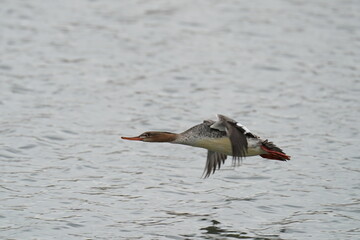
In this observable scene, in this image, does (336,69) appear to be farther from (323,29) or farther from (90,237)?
(90,237)

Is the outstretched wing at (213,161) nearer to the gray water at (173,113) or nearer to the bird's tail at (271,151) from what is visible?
the gray water at (173,113)

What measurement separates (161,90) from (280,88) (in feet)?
8.97

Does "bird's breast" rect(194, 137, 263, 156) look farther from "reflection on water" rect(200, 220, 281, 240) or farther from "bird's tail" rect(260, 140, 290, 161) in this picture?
"reflection on water" rect(200, 220, 281, 240)

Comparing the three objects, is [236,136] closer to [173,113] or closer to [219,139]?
[219,139]

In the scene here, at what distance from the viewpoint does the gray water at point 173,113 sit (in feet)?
37.5

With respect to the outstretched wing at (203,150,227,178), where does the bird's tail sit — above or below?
above

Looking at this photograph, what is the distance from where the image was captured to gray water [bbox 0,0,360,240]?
1144 centimetres

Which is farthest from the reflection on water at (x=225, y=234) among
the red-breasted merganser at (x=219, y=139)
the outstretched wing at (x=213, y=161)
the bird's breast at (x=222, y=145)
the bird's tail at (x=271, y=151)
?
the outstretched wing at (x=213, y=161)

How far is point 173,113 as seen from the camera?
16375mm

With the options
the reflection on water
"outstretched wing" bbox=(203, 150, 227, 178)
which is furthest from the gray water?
"outstretched wing" bbox=(203, 150, 227, 178)

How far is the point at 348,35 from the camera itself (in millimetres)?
21453

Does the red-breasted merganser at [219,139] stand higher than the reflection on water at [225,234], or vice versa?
the red-breasted merganser at [219,139]

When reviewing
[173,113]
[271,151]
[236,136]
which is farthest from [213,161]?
[173,113]

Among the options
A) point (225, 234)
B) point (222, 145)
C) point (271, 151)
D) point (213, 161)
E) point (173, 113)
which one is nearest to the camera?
point (225, 234)
